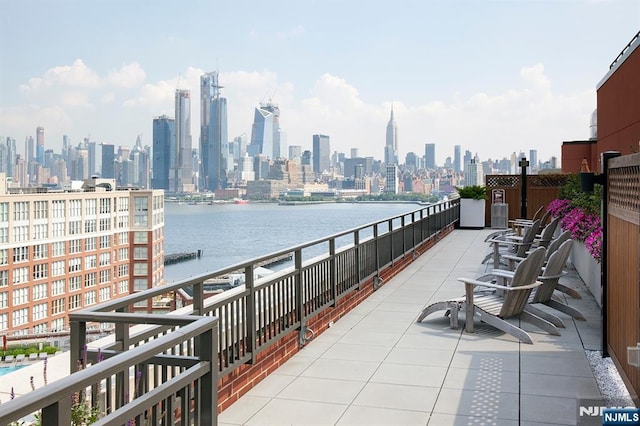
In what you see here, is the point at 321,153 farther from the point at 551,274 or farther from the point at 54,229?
the point at 551,274

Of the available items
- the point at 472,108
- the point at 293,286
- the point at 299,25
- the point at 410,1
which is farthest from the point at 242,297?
the point at 472,108

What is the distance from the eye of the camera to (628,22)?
3381cm

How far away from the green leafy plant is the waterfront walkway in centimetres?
1517

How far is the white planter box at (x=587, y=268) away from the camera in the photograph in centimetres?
901

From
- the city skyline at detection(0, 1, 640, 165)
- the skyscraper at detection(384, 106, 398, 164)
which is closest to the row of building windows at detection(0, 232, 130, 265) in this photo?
the city skyline at detection(0, 1, 640, 165)

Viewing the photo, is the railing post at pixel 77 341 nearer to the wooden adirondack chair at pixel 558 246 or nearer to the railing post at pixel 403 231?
the wooden adirondack chair at pixel 558 246

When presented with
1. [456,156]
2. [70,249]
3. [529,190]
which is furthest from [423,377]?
[70,249]

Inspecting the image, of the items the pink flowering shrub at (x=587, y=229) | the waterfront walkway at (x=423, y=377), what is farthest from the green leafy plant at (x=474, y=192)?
the waterfront walkway at (x=423, y=377)

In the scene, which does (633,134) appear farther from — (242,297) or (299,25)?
(299,25)

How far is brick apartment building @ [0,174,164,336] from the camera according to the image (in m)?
129

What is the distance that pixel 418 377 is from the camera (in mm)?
5641

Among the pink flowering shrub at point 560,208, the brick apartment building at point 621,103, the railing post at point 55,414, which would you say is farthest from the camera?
the pink flowering shrub at point 560,208

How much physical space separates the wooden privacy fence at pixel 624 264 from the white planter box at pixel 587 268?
2.55m

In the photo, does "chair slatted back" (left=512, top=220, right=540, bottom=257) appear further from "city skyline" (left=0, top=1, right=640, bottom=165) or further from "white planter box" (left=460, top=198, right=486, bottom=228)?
"white planter box" (left=460, top=198, right=486, bottom=228)
